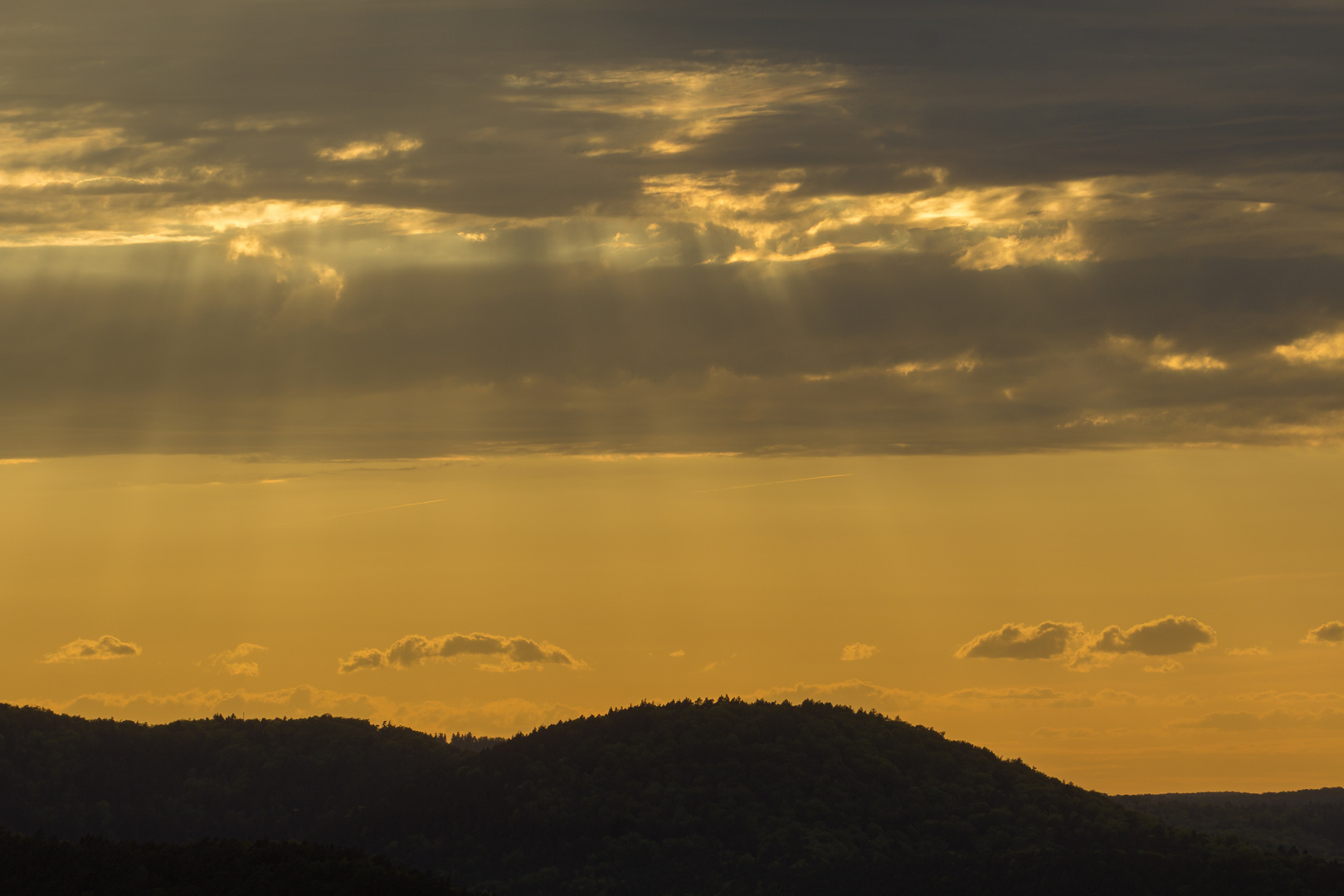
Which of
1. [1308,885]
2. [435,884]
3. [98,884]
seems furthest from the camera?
[1308,885]

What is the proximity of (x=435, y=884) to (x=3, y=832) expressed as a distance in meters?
40.7

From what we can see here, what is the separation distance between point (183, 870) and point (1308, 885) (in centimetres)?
15878

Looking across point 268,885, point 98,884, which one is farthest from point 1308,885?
point 98,884

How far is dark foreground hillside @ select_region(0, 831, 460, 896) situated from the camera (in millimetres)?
108000

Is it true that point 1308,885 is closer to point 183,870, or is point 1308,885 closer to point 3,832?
point 183,870

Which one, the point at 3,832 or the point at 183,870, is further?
the point at 3,832

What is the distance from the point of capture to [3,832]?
123m

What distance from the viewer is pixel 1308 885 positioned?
195m

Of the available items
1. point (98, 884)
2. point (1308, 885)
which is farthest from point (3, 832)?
point (1308, 885)

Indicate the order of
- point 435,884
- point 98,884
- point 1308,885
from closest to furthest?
point 98,884 → point 435,884 → point 1308,885

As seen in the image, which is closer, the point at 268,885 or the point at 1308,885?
the point at 268,885

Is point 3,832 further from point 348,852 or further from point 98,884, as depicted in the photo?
point 348,852

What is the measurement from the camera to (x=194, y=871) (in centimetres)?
11194

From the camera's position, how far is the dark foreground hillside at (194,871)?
108000 millimetres
